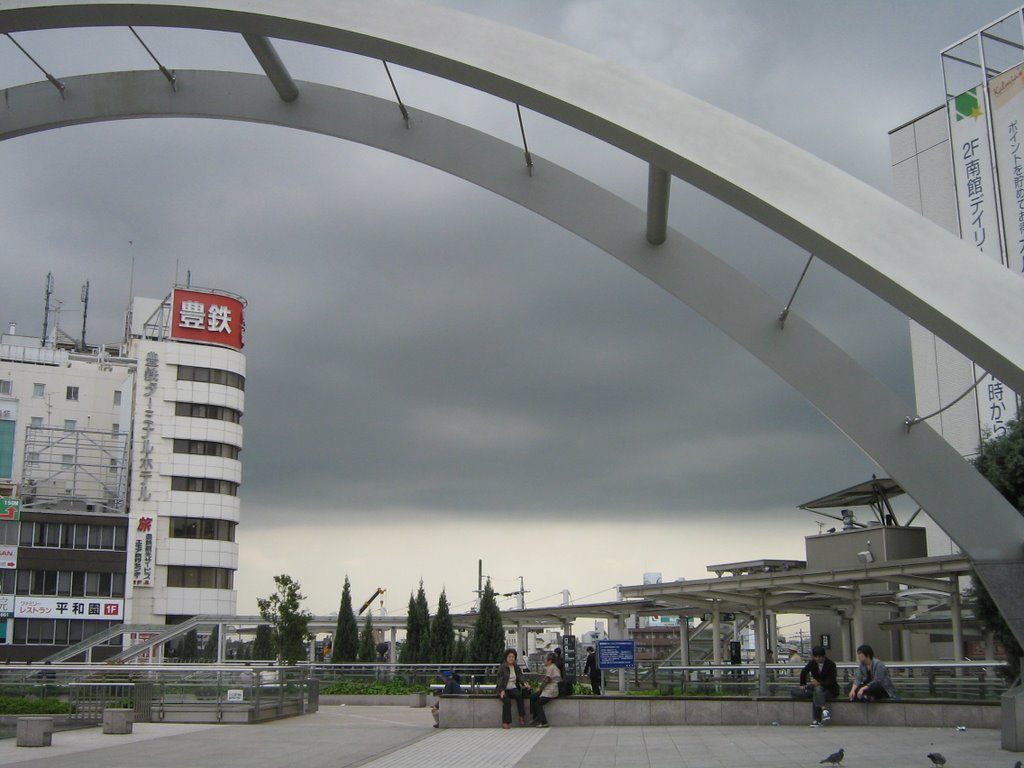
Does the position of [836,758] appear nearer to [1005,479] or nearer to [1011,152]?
[1005,479]

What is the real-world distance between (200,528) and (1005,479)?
48.3 m

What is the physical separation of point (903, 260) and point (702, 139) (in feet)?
7.17

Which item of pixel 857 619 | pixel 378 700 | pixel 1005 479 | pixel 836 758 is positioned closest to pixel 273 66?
pixel 836 758

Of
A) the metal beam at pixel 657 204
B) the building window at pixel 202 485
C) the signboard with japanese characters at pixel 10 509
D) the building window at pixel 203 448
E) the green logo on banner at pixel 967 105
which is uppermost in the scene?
the green logo on banner at pixel 967 105

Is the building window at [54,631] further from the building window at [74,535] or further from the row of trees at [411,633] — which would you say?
the row of trees at [411,633]

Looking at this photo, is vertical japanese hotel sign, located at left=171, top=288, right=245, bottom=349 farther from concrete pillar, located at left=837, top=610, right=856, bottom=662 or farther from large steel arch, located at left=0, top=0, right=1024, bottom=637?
large steel arch, located at left=0, top=0, right=1024, bottom=637

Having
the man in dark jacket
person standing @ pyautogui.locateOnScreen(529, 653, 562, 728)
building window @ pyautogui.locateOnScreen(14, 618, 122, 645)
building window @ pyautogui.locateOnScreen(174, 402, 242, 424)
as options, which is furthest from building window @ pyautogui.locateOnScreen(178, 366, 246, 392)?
the man in dark jacket

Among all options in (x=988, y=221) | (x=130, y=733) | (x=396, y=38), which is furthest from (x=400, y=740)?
(x=988, y=221)

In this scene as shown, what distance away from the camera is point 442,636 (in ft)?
133

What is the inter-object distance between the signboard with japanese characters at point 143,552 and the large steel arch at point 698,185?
139ft

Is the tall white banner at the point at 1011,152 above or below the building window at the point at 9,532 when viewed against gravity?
above

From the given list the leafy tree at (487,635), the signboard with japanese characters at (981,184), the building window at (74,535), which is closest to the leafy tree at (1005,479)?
the signboard with japanese characters at (981,184)

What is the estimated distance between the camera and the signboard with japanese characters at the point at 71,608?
50.7m

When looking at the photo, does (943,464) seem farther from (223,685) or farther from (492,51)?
(223,685)
